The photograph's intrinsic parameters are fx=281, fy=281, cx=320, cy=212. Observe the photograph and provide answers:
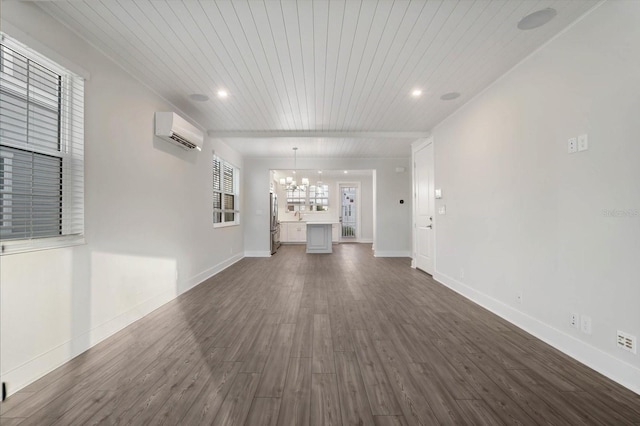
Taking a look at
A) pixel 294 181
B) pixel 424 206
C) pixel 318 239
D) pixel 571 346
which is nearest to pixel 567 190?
pixel 571 346

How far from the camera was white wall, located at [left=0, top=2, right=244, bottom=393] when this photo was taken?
6.05ft

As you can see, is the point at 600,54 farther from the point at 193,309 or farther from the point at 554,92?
the point at 193,309

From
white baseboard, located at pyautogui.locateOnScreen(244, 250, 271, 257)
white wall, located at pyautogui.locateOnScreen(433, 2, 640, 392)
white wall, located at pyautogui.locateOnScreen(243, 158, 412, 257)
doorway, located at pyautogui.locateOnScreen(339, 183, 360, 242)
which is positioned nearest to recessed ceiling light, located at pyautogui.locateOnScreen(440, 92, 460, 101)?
white wall, located at pyautogui.locateOnScreen(433, 2, 640, 392)

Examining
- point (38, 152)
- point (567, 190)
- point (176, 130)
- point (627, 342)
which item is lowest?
point (627, 342)

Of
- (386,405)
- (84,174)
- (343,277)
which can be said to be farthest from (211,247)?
(386,405)

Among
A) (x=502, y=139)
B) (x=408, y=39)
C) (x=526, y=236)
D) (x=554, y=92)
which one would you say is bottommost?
(x=526, y=236)

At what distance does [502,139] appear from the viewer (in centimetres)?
302

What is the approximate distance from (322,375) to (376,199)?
591 centimetres

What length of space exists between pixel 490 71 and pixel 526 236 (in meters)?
1.72

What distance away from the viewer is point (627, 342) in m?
1.80

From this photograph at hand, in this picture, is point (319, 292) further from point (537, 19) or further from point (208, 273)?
point (537, 19)

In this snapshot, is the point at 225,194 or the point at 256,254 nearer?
the point at 225,194

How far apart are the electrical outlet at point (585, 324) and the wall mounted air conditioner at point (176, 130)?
14.0ft

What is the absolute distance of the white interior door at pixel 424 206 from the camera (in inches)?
198
